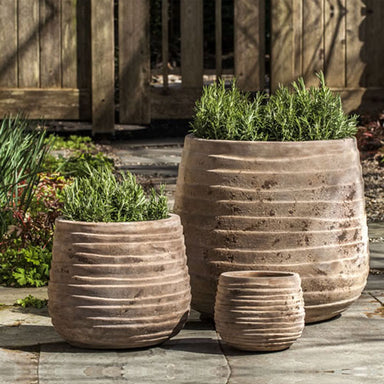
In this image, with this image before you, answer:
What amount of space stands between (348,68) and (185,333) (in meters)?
6.54

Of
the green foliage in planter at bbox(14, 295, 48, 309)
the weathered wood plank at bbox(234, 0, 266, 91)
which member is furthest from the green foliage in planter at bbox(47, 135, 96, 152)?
the green foliage in planter at bbox(14, 295, 48, 309)

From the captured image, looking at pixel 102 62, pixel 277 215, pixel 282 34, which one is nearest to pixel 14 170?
pixel 277 215

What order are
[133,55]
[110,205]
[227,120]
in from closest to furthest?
[110,205]
[227,120]
[133,55]

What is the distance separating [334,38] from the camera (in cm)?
970

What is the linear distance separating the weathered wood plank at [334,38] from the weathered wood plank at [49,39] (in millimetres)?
2755

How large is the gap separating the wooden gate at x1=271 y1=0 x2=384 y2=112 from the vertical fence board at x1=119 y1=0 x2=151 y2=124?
1.32 metres

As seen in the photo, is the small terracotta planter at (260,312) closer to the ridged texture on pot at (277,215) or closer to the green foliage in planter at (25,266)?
the ridged texture on pot at (277,215)

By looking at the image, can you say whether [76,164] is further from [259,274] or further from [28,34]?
[259,274]

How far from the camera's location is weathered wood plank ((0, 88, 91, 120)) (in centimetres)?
920

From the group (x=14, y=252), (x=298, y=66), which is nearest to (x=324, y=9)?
(x=298, y=66)

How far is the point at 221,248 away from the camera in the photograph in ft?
12.1

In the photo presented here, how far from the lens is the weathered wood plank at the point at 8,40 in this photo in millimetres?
9086

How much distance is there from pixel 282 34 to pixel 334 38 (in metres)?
0.57

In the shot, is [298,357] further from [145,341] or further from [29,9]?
[29,9]
